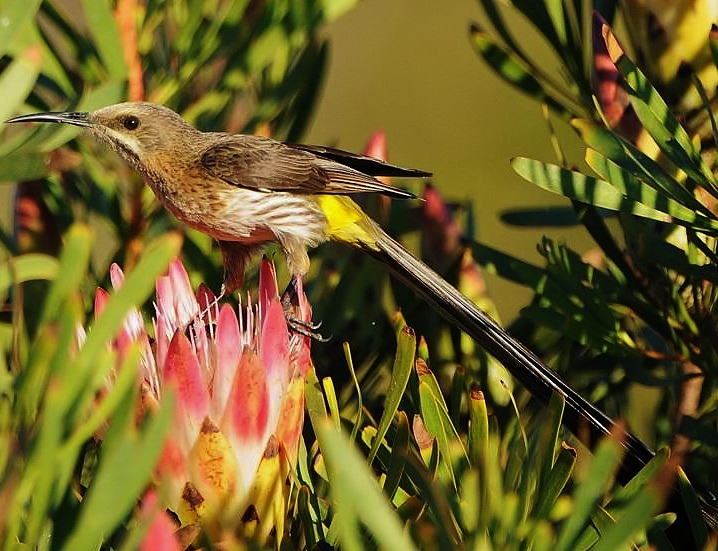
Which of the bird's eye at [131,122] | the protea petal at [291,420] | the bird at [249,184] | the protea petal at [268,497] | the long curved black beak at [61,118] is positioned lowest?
the protea petal at [268,497]

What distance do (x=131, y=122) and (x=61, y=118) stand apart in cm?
42

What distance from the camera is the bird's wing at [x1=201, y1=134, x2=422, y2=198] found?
2.03 metres

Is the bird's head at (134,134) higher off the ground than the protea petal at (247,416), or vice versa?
the bird's head at (134,134)

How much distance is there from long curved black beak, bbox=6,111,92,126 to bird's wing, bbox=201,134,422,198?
263 mm

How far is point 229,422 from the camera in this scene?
733 millimetres

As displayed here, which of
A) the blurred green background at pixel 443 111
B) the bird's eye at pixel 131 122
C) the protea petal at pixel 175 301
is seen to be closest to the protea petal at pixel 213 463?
the protea petal at pixel 175 301

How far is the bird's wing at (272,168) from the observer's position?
203 centimetres

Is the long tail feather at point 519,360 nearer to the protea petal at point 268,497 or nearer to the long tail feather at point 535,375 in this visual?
the long tail feather at point 535,375

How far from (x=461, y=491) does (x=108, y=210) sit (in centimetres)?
75

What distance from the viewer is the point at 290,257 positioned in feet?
5.32

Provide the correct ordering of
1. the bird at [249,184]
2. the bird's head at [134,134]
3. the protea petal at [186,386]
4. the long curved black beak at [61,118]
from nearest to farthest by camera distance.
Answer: the protea petal at [186,386]
the long curved black beak at [61,118]
the bird at [249,184]
the bird's head at [134,134]

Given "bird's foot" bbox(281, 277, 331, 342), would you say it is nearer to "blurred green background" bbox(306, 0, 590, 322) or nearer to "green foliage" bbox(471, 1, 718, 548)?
"green foliage" bbox(471, 1, 718, 548)

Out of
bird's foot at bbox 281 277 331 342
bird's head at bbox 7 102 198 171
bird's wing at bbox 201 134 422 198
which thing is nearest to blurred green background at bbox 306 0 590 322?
bird's wing at bbox 201 134 422 198

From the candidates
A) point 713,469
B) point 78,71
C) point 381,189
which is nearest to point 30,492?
point 713,469
